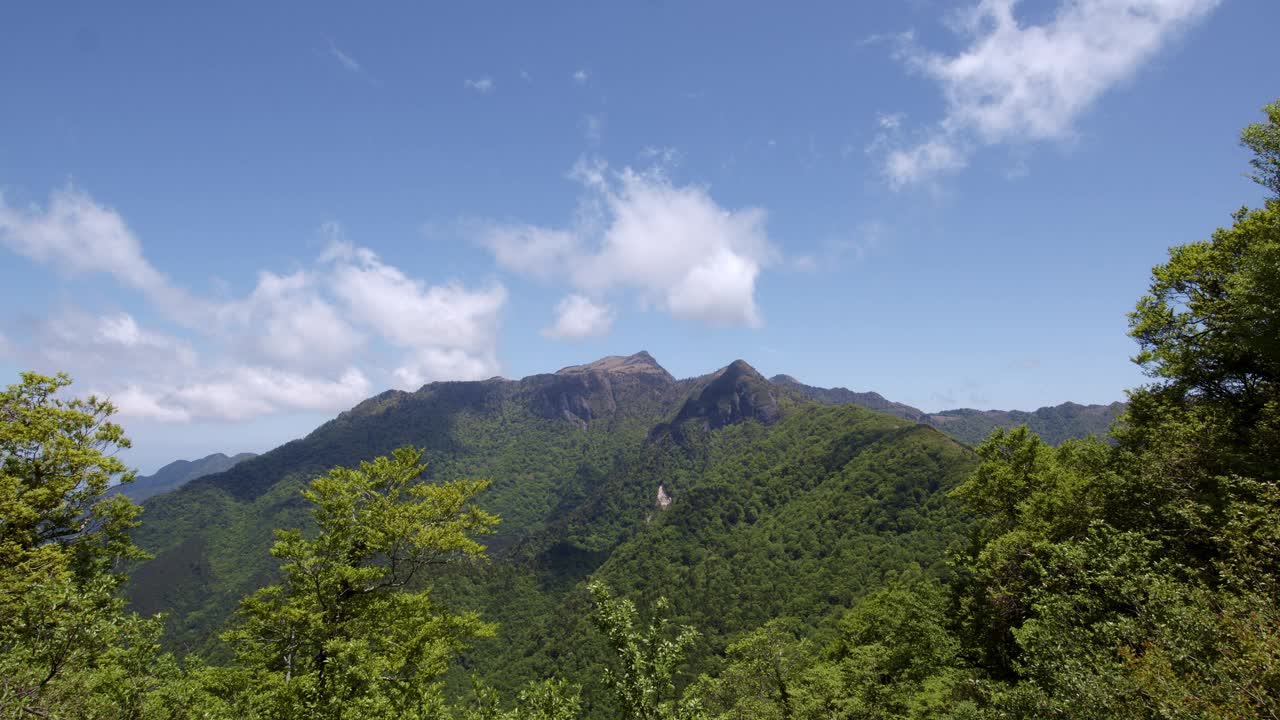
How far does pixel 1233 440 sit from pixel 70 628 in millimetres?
41252

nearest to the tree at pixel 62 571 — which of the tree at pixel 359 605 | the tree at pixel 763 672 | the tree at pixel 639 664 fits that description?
the tree at pixel 359 605

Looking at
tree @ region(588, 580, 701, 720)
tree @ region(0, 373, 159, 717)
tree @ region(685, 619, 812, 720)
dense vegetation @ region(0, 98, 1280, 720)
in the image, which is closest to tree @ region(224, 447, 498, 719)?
dense vegetation @ region(0, 98, 1280, 720)

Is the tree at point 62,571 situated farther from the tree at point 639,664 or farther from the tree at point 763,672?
the tree at point 763,672

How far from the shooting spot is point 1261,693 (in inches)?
376

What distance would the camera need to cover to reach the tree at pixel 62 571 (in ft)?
41.8

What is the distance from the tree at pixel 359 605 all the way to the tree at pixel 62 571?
12.0ft

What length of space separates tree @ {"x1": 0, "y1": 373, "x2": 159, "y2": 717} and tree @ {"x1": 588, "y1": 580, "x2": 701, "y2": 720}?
42.6 feet

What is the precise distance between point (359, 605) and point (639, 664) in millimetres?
14526

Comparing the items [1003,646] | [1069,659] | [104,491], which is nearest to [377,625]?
[104,491]

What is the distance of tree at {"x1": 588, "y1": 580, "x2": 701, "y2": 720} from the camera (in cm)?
1147

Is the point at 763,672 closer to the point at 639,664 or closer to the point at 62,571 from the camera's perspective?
the point at 639,664

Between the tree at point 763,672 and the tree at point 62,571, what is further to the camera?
the tree at point 763,672

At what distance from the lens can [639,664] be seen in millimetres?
11711

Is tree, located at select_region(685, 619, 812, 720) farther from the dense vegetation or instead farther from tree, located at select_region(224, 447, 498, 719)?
tree, located at select_region(224, 447, 498, 719)
